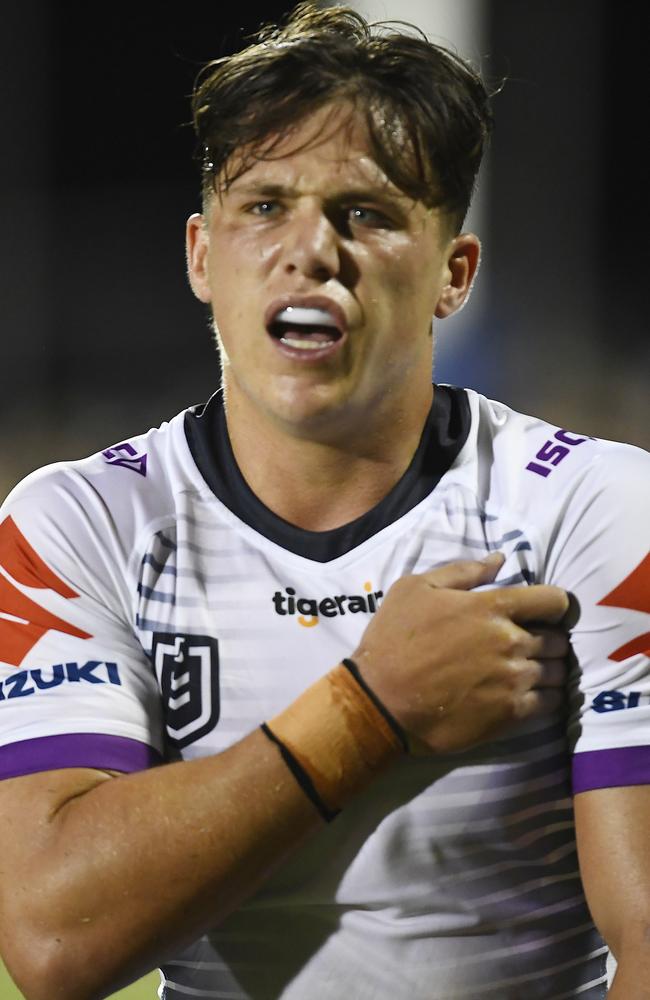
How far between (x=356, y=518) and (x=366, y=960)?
1.95 feet

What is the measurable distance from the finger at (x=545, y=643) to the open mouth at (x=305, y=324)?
1.51 ft

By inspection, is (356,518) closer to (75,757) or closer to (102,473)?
(102,473)

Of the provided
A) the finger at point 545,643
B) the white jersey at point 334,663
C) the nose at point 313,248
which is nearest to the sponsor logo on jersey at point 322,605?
the white jersey at point 334,663

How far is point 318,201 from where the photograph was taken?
1.78 meters

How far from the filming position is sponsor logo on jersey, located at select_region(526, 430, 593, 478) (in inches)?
72.2

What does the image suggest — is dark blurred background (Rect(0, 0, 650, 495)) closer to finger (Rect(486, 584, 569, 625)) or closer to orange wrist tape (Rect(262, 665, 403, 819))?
finger (Rect(486, 584, 569, 625))

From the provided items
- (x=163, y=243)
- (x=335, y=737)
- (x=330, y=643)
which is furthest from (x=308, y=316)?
(x=163, y=243)

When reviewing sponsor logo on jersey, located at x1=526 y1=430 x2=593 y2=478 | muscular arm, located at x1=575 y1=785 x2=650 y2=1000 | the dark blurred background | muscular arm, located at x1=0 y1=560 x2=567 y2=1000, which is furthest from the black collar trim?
the dark blurred background

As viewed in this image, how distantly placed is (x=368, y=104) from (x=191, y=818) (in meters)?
0.97

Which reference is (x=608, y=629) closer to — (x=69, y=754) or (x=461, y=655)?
(x=461, y=655)

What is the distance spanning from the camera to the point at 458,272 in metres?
2.06

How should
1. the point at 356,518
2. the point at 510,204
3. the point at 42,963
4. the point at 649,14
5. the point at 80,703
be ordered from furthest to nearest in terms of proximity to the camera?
the point at 649,14
the point at 510,204
the point at 356,518
the point at 80,703
the point at 42,963

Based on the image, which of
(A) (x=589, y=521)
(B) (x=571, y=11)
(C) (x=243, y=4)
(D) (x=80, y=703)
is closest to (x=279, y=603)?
(D) (x=80, y=703)

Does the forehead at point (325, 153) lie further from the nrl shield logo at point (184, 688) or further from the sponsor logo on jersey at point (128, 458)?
the nrl shield logo at point (184, 688)
